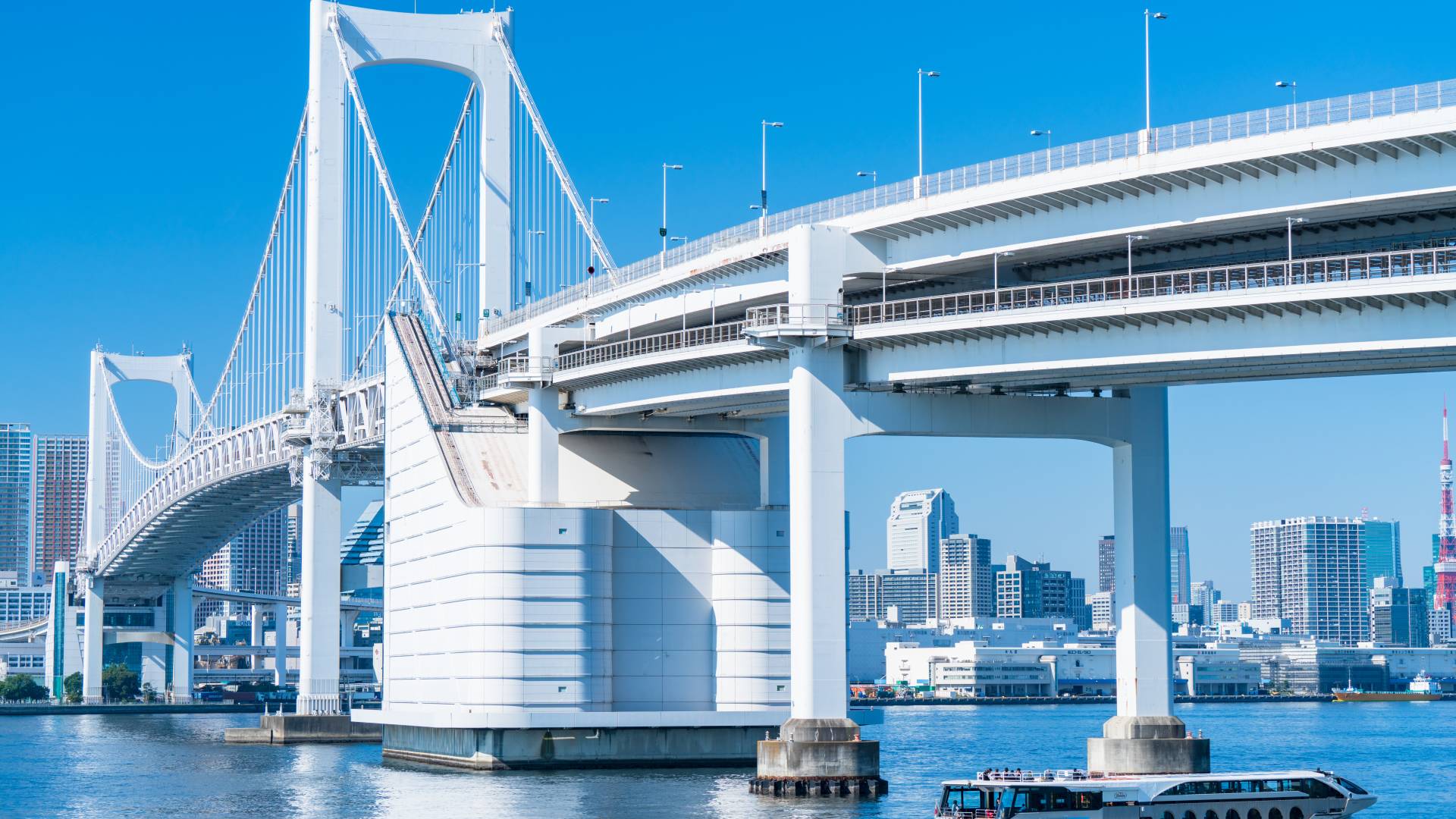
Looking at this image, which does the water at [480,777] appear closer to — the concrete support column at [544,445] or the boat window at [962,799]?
the boat window at [962,799]

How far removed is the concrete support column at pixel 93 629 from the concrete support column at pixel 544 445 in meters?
101

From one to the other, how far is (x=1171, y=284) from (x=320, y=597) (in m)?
63.5

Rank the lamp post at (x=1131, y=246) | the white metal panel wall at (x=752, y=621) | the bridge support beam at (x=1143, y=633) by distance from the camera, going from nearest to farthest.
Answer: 1. the lamp post at (x=1131, y=246)
2. the bridge support beam at (x=1143, y=633)
3. the white metal panel wall at (x=752, y=621)

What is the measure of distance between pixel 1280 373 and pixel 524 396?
120ft

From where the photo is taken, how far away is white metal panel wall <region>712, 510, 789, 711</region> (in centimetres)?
7550

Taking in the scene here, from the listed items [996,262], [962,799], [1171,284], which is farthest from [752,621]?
[1171,284]

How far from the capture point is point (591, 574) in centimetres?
7462

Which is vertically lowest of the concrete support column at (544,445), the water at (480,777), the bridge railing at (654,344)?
the water at (480,777)

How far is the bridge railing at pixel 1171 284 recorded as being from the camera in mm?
49219

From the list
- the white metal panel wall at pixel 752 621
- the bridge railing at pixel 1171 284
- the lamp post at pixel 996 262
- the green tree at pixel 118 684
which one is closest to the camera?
the bridge railing at pixel 1171 284

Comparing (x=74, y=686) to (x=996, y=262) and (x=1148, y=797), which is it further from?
(x=1148, y=797)

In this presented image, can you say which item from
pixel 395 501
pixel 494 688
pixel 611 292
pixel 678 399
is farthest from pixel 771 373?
pixel 395 501

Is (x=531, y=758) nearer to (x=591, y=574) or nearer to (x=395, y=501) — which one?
(x=591, y=574)

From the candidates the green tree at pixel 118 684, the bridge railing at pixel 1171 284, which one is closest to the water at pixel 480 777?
the bridge railing at pixel 1171 284
